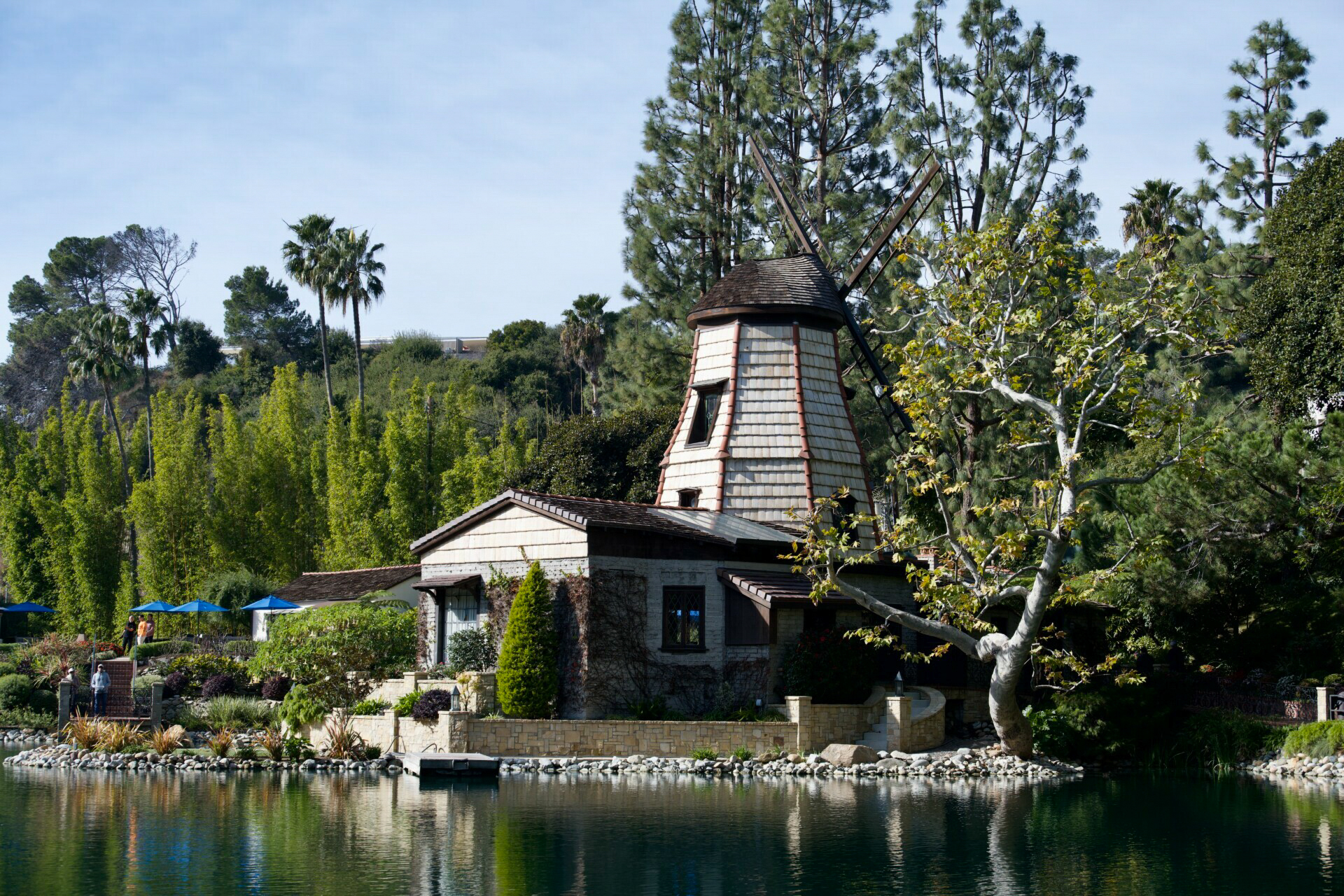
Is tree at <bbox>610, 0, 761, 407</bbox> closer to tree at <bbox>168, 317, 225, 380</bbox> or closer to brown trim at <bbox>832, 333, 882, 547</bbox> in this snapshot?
brown trim at <bbox>832, 333, 882, 547</bbox>

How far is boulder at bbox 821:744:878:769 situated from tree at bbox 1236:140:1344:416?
11.7 meters

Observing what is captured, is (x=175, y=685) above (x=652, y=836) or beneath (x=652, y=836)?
above

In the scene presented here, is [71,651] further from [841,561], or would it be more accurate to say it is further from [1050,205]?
[1050,205]

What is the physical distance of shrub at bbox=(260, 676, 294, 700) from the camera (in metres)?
29.7

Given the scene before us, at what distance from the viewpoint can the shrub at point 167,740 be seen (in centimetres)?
2503

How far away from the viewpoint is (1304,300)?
2769 cm

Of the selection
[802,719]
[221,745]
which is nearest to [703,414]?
[802,719]

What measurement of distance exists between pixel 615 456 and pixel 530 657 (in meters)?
17.5

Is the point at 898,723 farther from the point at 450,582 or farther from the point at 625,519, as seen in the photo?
the point at 450,582

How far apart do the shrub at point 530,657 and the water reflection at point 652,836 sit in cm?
286

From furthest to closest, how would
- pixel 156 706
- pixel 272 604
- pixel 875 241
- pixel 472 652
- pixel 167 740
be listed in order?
1. pixel 272 604
2. pixel 875 241
3. pixel 156 706
4. pixel 472 652
5. pixel 167 740

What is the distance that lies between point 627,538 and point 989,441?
14.3 meters

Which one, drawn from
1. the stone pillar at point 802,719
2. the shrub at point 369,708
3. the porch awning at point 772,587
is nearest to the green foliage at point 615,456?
the porch awning at point 772,587

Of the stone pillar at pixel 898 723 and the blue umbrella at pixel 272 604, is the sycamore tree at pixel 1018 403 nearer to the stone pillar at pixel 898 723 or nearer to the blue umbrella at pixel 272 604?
the stone pillar at pixel 898 723
